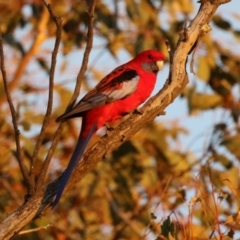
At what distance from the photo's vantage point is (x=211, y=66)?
6270 millimetres

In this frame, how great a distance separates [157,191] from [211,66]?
3.04 ft

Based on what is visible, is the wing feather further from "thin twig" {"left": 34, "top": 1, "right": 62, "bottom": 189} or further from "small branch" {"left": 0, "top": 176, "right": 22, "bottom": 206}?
"small branch" {"left": 0, "top": 176, "right": 22, "bottom": 206}

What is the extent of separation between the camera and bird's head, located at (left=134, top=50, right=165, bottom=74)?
203 inches

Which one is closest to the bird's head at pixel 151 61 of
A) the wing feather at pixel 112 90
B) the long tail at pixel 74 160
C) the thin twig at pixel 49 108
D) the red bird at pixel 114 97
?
the red bird at pixel 114 97

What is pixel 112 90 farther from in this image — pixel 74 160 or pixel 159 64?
pixel 74 160

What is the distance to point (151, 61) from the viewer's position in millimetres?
5254

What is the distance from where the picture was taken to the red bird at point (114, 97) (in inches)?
175

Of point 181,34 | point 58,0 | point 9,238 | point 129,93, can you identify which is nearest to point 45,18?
point 58,0

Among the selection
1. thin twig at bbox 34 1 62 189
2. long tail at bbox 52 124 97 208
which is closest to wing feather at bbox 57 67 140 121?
long tail at bbox 52 124 97 208

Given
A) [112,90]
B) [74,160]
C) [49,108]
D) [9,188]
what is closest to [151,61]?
[112,90]

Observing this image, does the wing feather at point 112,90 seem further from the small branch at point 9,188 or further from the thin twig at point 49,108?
the small branch at point 9,188

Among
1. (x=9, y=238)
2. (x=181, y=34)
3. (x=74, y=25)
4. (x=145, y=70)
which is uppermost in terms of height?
(x=74, y=25)

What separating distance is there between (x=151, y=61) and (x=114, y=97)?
2.04 feet

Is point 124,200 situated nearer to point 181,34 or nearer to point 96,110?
point 96,110
